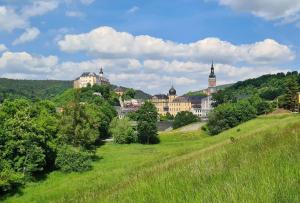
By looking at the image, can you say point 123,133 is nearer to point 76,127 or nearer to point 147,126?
point 147,126

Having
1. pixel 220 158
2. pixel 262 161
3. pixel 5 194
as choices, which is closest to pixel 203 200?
pixel 262 161

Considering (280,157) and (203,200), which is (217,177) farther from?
(203,200)

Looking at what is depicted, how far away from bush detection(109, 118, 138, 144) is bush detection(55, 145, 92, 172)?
39.8 m

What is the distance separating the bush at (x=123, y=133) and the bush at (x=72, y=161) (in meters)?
39.8

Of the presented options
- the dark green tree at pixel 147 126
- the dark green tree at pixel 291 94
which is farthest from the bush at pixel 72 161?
the dark green tree at pixel 291 94

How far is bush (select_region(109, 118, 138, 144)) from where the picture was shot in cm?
10281

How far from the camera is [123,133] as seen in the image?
339 ft

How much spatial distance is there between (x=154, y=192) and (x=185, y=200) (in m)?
1.29

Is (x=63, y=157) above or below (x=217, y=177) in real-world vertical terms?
below

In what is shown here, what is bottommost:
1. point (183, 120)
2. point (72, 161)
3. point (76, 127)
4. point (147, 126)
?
point (72, 161)

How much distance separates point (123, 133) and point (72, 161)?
42690mm

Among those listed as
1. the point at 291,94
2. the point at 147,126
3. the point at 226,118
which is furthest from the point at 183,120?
the point at 291,94

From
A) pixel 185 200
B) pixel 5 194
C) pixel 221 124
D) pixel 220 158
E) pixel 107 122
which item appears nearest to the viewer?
pixel 185 200

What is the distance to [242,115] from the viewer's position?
113 m
